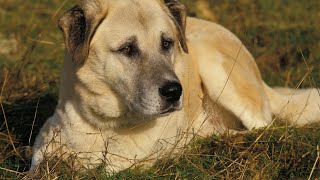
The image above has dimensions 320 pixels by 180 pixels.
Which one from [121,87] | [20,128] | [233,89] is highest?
[121,87]

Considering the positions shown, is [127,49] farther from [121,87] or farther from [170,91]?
[170,91]

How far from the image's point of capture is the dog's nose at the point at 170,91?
3895mm

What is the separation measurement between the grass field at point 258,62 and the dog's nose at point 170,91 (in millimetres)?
429

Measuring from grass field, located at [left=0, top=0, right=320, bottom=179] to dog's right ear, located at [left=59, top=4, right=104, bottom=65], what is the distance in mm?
652

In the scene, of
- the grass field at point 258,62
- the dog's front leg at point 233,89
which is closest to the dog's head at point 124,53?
the grass field at point 258,62

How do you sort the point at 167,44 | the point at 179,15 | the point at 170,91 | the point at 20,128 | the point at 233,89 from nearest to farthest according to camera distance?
the point at 170,91, the point at 167,44, the point at 179,15, the point at 233,89, the point at 20,128

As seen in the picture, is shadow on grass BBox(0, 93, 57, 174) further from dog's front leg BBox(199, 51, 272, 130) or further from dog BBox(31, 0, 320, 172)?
dog's front leg BBox(199, 51, 272, 130)

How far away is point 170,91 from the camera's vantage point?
3.89 metres

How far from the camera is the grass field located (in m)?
4.04

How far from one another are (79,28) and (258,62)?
9.40 ft

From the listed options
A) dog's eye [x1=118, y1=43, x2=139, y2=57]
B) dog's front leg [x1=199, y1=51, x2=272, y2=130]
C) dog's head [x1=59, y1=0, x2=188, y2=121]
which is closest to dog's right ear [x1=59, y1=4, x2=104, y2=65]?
dog's head [x1=59, y1=0, x2=188, y2=121]

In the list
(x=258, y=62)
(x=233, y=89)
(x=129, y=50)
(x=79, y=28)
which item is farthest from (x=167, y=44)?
(x=258, y=62)

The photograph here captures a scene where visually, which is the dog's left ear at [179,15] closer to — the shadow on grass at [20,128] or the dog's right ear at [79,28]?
the dog's right ear at [79,28]

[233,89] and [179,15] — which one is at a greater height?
[179,15]
